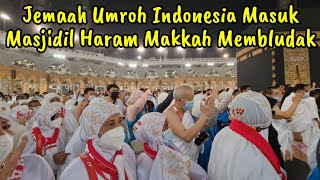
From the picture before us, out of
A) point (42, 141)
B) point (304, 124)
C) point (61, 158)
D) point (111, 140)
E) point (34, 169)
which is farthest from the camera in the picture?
point (304, 124)

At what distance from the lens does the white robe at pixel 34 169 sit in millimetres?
1674

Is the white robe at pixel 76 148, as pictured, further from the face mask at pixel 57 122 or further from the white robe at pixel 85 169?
the white robe at pixel 85 169

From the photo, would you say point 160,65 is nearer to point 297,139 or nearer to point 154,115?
point 297,139

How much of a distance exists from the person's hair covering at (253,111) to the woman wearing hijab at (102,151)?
68 cm

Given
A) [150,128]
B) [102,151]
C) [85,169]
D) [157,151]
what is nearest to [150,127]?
[150,128]

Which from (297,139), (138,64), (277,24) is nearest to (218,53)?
(138,64)

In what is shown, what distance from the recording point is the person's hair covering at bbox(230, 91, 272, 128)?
155cm

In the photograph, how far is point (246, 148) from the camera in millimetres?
1466

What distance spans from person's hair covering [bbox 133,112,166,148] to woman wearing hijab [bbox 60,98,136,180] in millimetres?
213

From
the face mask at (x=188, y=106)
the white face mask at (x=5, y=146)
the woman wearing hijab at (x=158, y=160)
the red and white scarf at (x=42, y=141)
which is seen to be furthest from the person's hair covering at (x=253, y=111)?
the red and white scarf at (x=42, y=141)

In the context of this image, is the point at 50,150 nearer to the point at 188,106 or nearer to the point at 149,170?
the point at 149,170

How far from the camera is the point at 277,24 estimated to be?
1088cm

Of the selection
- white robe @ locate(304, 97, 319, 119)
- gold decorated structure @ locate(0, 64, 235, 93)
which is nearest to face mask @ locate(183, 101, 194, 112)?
white robe @ locate(304, 97, 319, 119)

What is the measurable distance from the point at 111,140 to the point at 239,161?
0.69 meters
